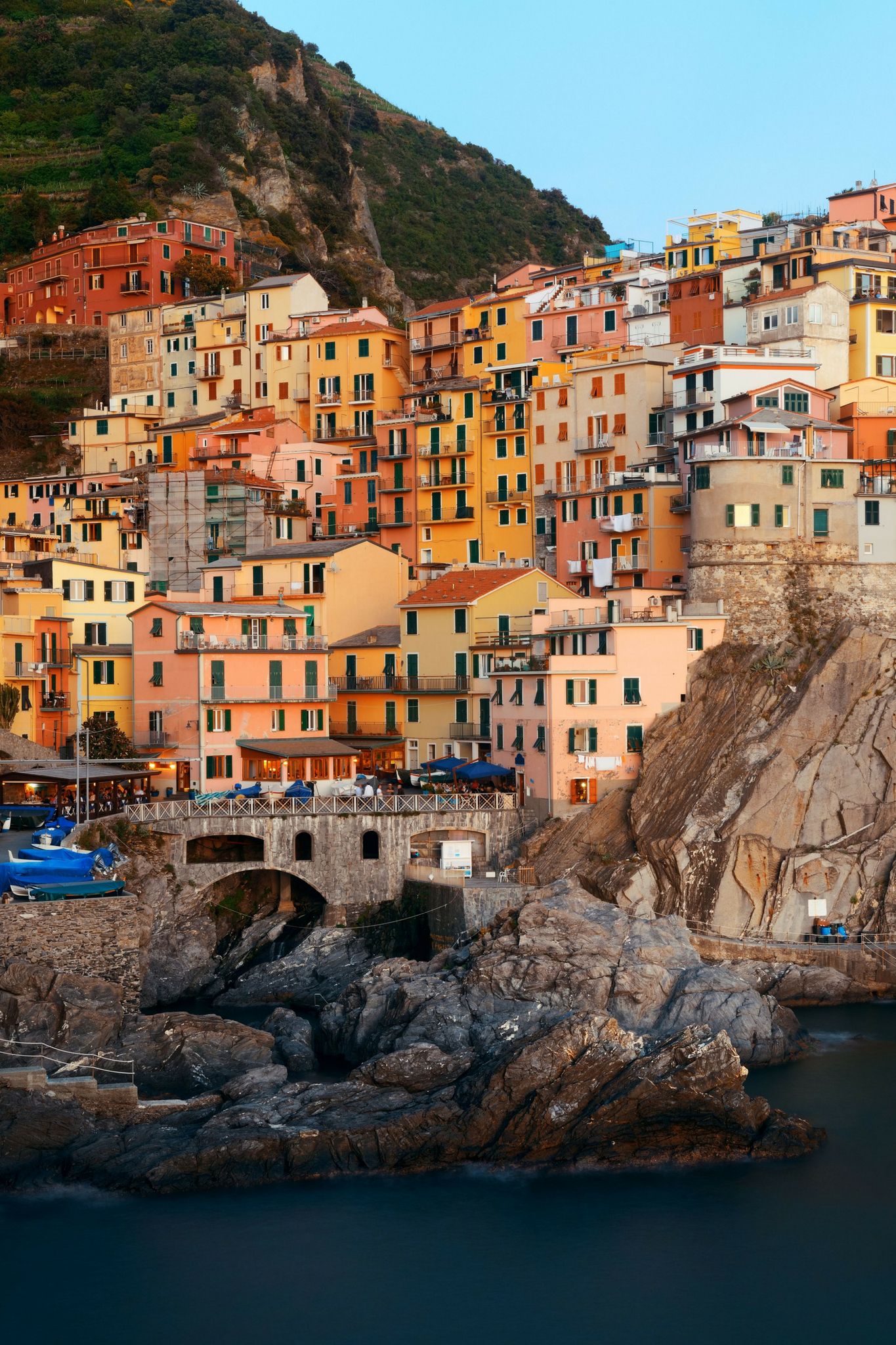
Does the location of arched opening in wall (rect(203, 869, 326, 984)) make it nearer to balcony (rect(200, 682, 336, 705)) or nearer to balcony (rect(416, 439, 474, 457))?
balcony (rect(200, 682, 336, 705))

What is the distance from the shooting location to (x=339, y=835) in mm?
54781

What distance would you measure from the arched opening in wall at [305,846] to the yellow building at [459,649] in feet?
32.3

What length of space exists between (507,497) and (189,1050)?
39991 millimetres

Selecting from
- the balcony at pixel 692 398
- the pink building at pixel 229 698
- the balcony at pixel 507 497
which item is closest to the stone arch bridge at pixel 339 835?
the pink building at pixel 229 698

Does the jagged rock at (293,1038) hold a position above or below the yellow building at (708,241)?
below

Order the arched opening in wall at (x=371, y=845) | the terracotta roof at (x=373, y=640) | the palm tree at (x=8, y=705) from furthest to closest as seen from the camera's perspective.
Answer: the terracotta roof at (x=373, y=640), the palm tree at (x=8, y=705), the arched opening in wall at (x=371, y=845)

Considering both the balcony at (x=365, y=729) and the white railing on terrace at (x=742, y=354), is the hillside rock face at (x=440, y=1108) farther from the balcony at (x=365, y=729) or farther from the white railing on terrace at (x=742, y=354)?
the white railing on terrace at (x=742, y=354)

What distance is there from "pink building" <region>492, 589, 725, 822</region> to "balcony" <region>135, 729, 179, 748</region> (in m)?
12.3

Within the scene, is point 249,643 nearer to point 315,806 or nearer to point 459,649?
point 459,649

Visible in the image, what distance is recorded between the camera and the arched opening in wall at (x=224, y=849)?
55969 mm

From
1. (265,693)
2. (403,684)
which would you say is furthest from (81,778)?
(403,684)

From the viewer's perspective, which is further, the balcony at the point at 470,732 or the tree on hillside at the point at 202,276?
the tree on hillside at the point at 202,276

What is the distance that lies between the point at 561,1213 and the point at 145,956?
19.2 meters

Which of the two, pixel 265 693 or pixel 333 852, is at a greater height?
pixel 265 693
